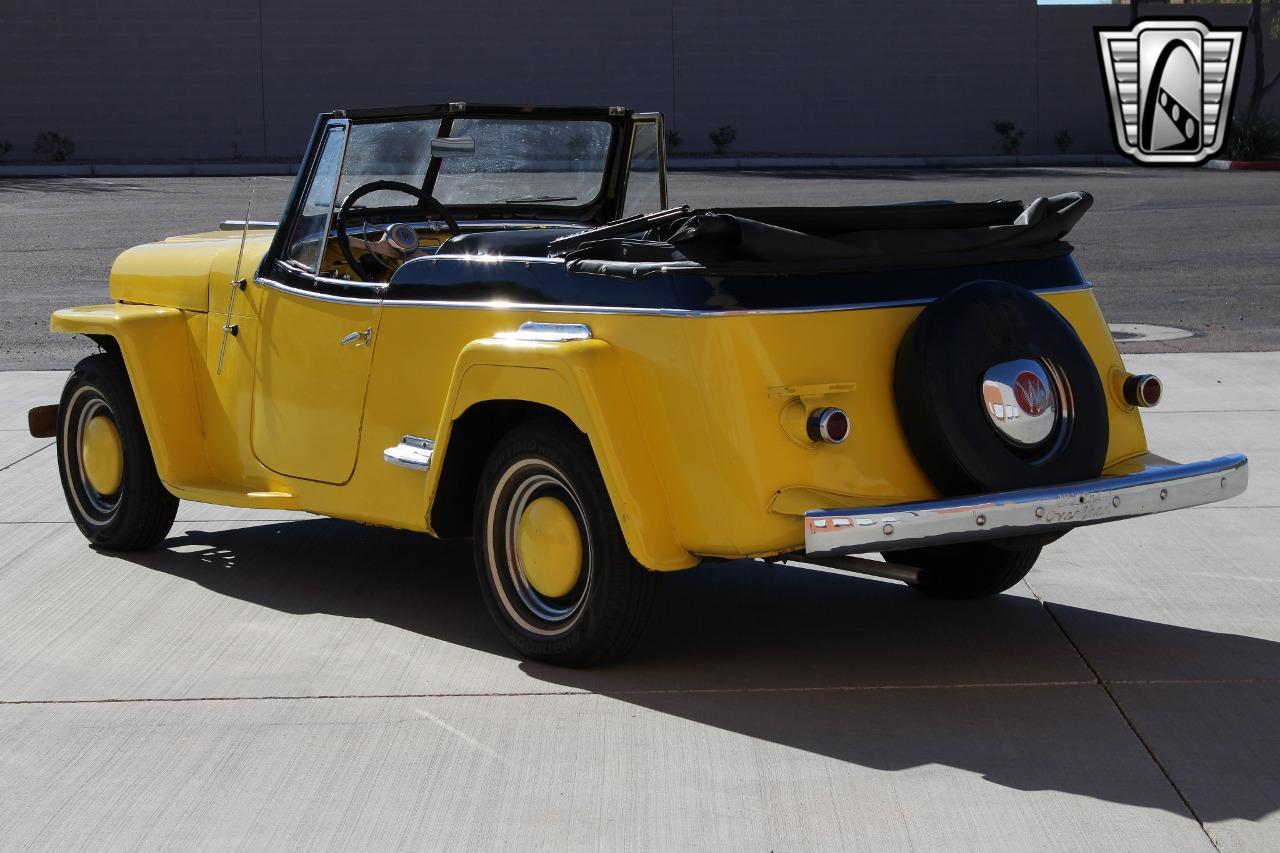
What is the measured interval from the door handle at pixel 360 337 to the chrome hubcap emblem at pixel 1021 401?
1974 mm

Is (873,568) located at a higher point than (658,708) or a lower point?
higher

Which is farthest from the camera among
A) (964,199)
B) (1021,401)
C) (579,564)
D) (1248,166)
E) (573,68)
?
(573,68)

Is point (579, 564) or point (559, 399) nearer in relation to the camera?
point (559, 399)

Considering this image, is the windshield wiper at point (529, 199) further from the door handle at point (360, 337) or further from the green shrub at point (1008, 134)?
the green shrub at point (1008, 134)

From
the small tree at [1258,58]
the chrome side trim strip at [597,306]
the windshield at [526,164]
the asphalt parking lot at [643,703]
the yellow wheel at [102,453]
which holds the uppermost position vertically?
the small tree at [1258,58]

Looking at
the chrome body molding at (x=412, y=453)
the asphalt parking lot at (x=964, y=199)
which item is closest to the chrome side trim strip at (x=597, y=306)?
the chrome body molding at (x=412, y=453)

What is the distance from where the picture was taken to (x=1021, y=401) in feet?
15.2

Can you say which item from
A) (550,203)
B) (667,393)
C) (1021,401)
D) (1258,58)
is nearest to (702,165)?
(1258,58)

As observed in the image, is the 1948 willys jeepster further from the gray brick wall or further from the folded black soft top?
the gray brick wall

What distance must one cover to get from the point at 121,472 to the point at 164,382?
45 centimetres

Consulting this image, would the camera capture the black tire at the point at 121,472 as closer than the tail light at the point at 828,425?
No

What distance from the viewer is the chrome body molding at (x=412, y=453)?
516cm

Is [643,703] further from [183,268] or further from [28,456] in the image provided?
[28,456]

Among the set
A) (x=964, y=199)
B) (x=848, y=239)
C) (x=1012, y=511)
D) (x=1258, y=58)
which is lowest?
(x=964, y=199)
